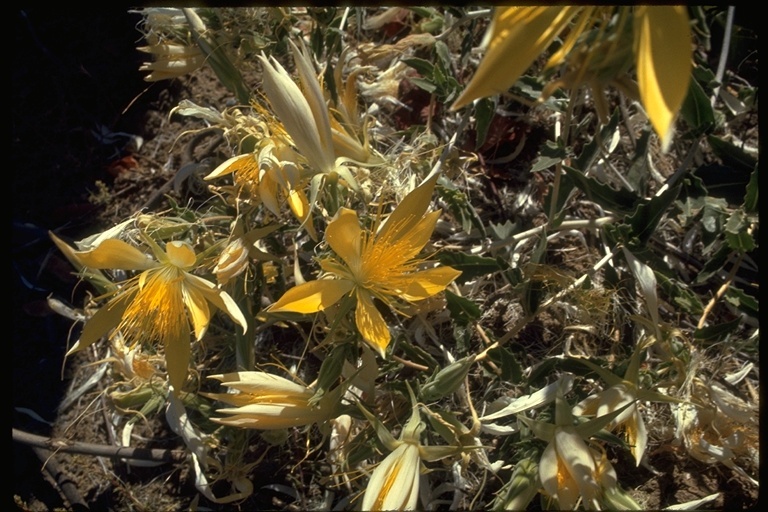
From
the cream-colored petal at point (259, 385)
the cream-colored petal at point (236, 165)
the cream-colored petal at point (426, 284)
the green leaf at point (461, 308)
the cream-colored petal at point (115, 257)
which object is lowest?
the green leaf at point (461, 308)

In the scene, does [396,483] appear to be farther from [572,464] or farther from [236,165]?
[236,165]

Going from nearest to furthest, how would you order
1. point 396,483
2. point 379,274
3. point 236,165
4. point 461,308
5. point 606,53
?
point 606,53
point 396,483
point 379,274
point 236,165
point 461,308

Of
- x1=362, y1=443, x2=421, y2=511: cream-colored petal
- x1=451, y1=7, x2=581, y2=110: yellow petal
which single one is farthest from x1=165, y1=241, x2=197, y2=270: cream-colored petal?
x1=451, y1=7, x2=581, y2=110: yellow petal

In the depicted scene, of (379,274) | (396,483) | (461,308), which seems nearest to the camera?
(396,483)

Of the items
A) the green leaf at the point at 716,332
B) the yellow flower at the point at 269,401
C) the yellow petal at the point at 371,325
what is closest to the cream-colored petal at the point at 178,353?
the yellow flower at the point at 269,401

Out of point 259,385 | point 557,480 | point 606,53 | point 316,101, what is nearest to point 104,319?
point 259,385

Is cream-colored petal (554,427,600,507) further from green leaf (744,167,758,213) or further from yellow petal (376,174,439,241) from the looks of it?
green leaf (744,167,758,213)

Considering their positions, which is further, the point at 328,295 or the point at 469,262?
the point at 469,262

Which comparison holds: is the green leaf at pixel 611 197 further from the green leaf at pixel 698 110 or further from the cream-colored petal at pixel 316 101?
the cream-colored petal at pixel 316 101

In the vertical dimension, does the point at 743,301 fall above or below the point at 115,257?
below
